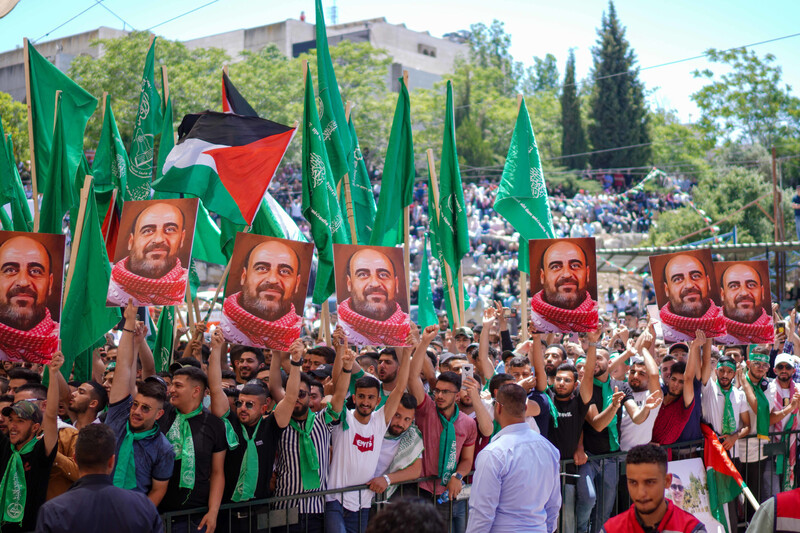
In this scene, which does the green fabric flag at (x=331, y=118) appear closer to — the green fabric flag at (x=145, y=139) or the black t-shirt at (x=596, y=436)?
the green fabric flag at (x=145, y=139)

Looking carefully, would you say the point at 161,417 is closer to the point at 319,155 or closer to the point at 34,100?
the point at 319,155

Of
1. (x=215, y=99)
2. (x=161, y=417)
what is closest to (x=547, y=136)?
(x=215, y=99)


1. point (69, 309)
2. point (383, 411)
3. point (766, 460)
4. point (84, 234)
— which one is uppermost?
point (84, 234)

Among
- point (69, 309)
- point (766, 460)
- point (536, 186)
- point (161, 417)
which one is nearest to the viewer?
point (161, 417)

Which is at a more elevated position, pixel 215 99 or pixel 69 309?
pixel 215 99

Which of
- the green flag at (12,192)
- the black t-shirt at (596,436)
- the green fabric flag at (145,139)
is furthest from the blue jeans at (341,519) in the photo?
the green flag at (12,192)

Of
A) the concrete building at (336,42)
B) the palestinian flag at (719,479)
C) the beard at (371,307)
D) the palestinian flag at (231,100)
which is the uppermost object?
the concrete building at (336,42)

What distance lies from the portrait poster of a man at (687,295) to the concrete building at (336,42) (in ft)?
198

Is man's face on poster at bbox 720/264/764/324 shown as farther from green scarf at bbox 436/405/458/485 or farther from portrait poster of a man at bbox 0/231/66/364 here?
portrait poster of a man at bbox 0/231/66/364

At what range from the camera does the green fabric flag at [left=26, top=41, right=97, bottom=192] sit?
9.83 metres

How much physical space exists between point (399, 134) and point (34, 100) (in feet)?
13.1

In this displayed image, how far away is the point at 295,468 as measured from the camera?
20.3 ft

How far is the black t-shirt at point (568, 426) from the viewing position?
7203 millimetres

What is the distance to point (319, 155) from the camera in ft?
29.3
